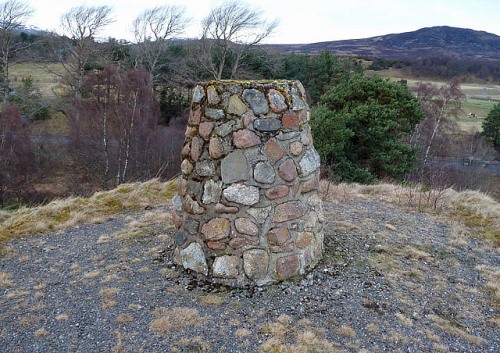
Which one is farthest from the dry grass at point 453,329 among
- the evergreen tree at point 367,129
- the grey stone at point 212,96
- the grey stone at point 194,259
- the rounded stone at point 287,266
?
the evergreen tree at point 367,129

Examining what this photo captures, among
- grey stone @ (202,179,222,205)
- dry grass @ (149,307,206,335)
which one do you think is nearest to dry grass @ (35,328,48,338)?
dry grass @ (149,307,206,335)

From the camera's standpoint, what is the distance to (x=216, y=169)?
13.3 feet

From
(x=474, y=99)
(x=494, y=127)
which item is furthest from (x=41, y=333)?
(x=474, y=99)

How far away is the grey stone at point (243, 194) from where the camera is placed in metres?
3.96

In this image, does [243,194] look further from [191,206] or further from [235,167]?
[191,206]

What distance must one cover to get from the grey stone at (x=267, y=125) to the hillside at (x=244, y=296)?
5.51 ft

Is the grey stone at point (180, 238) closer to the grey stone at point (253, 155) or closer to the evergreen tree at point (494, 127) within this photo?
the grey stone at point (253, 155)

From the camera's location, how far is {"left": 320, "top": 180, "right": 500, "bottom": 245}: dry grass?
677 centimetres

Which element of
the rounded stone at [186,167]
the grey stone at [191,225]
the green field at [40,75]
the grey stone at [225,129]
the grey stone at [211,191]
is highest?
the green field at [40,75]

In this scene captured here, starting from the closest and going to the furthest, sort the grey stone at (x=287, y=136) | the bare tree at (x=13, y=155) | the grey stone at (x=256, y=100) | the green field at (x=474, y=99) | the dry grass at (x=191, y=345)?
the dry grass at (x=191, y=345) → the grey stone at (x=256, y=100) → the grey stone at (x=287, y=136) → the bare tree at (x=13, y=155) → the green field at (x=474, y=99)

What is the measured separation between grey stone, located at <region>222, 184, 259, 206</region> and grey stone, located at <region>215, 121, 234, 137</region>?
0.56 m

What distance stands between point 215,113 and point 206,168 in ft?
1.95

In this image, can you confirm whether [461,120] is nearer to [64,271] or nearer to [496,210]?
[496,210]

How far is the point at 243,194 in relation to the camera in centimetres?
396
